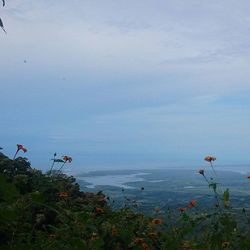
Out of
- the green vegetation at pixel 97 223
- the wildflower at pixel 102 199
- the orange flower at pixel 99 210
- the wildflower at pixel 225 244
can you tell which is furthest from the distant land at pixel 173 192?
the orange flower at pixel 99 210

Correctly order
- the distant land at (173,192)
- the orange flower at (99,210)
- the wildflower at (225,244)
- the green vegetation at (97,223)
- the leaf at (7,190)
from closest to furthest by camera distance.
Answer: the leaf at (7,190), the green vegetation at (97,223), the wildflower at (225,244), the orange flower at (99,210), the distant land at (173,192)

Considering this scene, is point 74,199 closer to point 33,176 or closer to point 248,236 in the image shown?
point 33,176

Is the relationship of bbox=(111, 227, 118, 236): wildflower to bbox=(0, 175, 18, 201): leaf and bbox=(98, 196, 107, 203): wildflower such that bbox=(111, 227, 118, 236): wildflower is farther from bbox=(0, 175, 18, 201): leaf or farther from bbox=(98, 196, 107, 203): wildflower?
bbox=(0, 175, 18, 201): leaf

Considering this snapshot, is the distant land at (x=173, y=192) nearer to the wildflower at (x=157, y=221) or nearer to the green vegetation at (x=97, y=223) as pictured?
the green vegetation at (x=97, y=223)

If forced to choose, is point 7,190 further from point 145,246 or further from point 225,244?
point 145,246

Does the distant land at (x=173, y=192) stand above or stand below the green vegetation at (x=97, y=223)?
above

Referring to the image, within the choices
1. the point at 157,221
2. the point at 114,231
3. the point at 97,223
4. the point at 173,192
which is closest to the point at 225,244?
the point at 157,221

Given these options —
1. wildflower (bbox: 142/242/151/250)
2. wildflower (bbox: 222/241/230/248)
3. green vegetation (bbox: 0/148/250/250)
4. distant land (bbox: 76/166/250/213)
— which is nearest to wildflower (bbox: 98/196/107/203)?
green vegetation (bbox: 0/148/250/250)

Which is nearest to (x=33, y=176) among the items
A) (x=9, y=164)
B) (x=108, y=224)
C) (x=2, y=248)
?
(x=9, y=164)

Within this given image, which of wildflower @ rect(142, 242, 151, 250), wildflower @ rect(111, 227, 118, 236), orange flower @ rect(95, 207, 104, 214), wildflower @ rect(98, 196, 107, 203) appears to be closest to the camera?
wildflower @ rect(142, 242, 151, 250)
